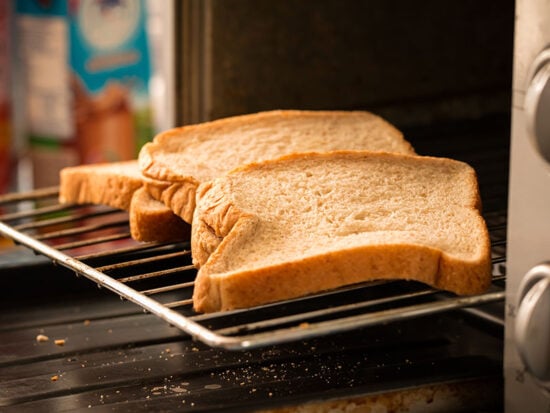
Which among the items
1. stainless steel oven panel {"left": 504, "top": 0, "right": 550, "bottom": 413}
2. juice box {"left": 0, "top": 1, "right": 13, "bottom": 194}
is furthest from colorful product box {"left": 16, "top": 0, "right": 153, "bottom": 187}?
stainless steel oven panel {"left": 504, "top": 0, "right": 550, "bottom": 413}

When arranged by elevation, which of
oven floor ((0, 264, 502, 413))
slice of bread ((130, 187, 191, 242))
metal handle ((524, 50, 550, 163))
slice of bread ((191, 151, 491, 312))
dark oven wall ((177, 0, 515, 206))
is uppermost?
metal handle ((524, 50, 550, 163))

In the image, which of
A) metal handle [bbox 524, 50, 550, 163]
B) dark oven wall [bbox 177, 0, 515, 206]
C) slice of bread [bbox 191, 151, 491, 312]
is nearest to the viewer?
metal handle [bbox 524, 50, 550, 163]

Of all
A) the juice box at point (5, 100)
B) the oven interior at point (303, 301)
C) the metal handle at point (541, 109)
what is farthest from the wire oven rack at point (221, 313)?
the juice box at point (5, 100)

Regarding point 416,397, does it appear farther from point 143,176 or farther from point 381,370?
point 143,176

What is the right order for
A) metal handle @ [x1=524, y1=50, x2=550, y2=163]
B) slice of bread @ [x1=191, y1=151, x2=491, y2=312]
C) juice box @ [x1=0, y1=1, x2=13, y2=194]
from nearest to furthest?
metal handle @ [x1=524, y1=50, x2=550, y2=163]
slice of bread @ [x1=191, y1=151, x2=491, y2=312]
juice box @ [x1=0, y1=1, x2=13, y2=194]

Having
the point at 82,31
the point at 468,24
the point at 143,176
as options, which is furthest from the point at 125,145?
the point at 143,176

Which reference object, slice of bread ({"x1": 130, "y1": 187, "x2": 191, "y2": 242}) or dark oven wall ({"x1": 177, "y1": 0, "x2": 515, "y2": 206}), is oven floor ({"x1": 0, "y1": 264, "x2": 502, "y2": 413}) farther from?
dark oven wall ({"x1": 177, "y1": 0, "x2": 515, "y2": 206})
